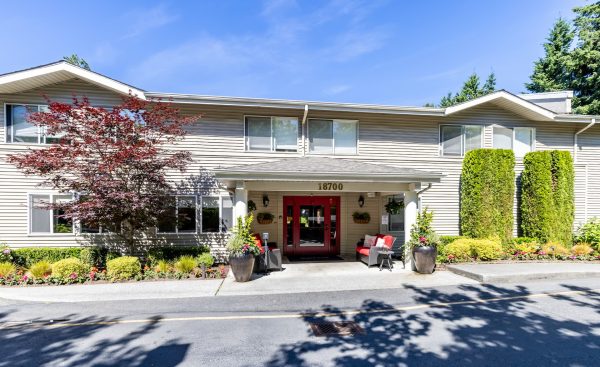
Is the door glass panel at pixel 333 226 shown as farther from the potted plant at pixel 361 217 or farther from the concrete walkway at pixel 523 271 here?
the concrete walkway at pixel 523 271

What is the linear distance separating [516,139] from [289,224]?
10.2 metres

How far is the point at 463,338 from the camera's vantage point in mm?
4594


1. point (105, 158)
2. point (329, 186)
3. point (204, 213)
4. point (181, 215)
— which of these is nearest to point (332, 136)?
point (329, 186)

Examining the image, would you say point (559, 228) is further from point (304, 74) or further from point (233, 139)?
point (304, 74)

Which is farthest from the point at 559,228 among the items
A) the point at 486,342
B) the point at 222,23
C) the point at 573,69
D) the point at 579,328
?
the point at 573,69

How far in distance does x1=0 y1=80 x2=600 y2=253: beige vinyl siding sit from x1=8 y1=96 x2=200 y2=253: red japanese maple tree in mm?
1967

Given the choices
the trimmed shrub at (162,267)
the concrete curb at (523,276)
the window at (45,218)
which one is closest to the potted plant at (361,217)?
the concrete curb at (523,276)

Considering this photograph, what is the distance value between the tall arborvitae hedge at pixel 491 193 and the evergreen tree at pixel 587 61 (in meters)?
15.6

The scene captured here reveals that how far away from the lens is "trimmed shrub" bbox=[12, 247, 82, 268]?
31.0 ft

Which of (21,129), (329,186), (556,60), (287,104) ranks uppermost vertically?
(556,60)

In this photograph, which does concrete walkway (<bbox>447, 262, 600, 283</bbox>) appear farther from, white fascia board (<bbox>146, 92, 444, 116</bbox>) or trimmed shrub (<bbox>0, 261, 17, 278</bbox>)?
trimmed shrub (<bbox>0, 261, 17, 278</bbox>)

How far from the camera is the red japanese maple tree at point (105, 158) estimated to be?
8047 millimetres

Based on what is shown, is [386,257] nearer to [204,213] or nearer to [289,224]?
[289,224]

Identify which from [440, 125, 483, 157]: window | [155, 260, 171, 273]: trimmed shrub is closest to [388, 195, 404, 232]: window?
[440, 125, 483, 157]: window
